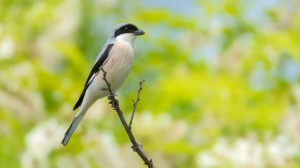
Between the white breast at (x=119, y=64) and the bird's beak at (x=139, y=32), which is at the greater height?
the bird's beak at (x=139, y=32)

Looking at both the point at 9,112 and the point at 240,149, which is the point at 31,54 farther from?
the point at 240,149

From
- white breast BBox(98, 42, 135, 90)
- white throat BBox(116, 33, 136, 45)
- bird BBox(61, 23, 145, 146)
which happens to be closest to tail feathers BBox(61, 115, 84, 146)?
bird BBox(61, 23, 145, 146)

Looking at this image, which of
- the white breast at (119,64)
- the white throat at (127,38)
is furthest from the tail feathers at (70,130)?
the white throat at (127,38)

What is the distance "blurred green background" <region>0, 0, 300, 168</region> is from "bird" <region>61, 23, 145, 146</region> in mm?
846

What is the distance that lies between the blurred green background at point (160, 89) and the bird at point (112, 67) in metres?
0.85

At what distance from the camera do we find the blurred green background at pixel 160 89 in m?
3.92

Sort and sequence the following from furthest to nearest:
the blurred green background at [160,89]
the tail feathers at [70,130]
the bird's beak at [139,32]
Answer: the blurred green background at [160,89]
the bird's beak at [139,32]
the tail feathers at [70,130]

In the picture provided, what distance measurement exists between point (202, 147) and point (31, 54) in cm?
125

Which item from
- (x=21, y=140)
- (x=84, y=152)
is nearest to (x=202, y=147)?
(x=84, y=152)

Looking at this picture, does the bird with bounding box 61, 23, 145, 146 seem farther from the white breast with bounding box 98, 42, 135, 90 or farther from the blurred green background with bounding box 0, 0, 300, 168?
the blurred green background with bounding box 0, 0, 300, 168

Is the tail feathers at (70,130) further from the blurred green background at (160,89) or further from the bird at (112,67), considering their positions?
the blurred green background at (160,89)

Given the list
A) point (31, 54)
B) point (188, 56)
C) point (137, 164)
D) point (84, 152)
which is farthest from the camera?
point (188, 56)

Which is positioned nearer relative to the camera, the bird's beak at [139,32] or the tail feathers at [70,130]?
the tail feathers at [70,130]

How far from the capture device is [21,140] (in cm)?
390
